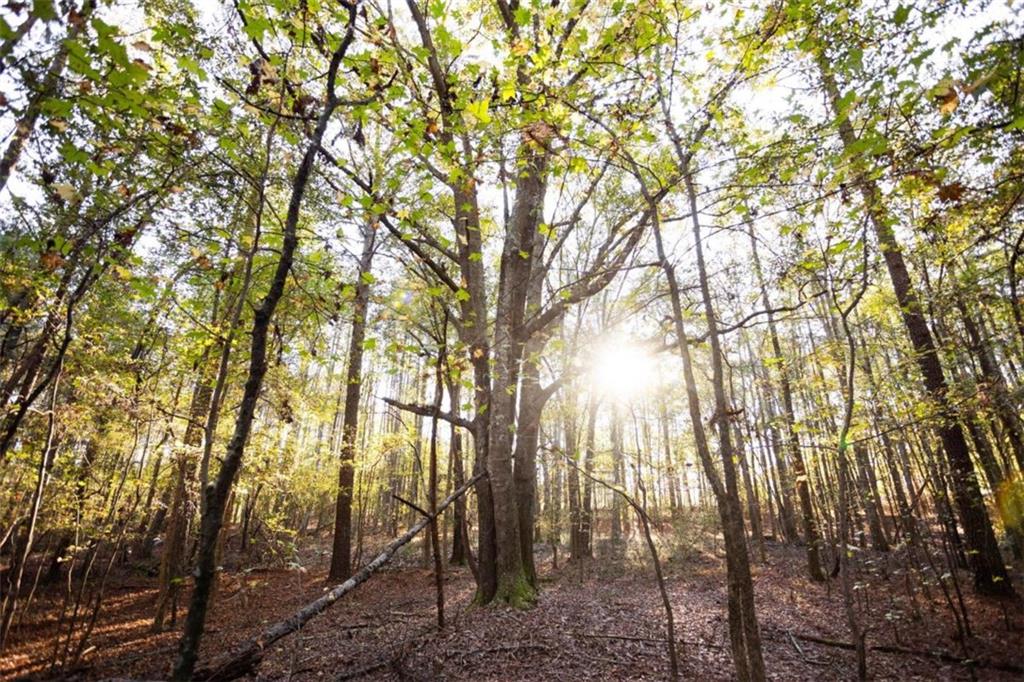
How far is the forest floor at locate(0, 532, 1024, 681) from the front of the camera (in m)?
5.57

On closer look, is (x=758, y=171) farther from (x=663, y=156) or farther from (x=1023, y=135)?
(x=663, y=156)

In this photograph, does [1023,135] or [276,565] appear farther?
[276,565]

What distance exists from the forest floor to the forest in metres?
0.08

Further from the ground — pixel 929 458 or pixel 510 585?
pixel 929 458

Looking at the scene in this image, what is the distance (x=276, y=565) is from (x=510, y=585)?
1363 centimetres

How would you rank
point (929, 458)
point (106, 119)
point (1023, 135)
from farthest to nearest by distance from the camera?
point (929, 458), point (1023, 135), point (106, 119)

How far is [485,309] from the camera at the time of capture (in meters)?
8.52

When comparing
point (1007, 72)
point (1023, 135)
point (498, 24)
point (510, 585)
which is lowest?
point (510, 585)

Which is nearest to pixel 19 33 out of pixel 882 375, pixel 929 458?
pixel 882 375

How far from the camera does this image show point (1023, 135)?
417 cm

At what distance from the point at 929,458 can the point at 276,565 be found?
63.3 ft

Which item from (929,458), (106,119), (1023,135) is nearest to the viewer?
(106,119)

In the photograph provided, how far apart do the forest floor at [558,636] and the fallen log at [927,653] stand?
0.02m

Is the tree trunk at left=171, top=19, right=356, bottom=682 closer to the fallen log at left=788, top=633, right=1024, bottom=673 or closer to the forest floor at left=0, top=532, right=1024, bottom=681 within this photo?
the forest floor at left=0, top=532, right=1024, bottom=681
